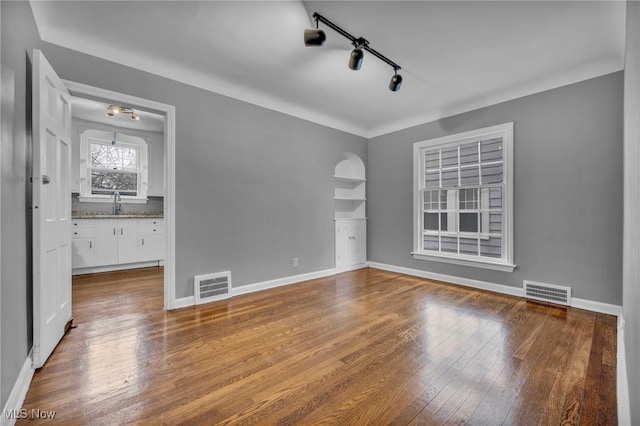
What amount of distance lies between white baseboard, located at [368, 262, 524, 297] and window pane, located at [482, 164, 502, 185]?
1443 millimetres

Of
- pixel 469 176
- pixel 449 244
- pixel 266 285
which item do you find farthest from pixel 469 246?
pixel 266 285

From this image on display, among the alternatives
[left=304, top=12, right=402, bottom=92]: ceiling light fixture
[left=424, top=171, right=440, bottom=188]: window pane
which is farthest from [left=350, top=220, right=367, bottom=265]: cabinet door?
[left=304, top=12, right=402, bottom=92]: ceiling light fixture

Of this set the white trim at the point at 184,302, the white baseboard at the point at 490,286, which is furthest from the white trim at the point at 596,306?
the white trim at the point at 184,302

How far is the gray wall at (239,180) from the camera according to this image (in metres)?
3.06

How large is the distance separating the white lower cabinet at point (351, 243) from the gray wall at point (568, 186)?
1750 mm

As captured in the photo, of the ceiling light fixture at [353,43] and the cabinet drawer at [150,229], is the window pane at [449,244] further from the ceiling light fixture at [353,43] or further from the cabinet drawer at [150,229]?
the cabinet drawer at [150,229]

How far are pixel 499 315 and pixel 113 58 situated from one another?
475 centimetres

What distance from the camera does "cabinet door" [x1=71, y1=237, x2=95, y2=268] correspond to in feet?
15.0

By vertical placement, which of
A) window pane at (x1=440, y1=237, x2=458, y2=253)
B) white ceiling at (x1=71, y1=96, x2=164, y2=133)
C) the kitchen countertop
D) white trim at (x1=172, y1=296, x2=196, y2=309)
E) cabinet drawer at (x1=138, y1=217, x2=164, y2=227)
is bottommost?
white trim at (x1=172, y1=296, x2=196, y2=309)

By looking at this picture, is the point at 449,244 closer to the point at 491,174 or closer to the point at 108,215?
the point at 491,174

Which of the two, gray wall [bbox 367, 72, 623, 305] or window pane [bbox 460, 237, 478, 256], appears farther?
window pane [bbox 460, 237, 478, 256]

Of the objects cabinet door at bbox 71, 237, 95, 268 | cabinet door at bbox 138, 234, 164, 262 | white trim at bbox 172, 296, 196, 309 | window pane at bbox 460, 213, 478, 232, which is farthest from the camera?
cabinet door at bbox 138, 234, 164, 262

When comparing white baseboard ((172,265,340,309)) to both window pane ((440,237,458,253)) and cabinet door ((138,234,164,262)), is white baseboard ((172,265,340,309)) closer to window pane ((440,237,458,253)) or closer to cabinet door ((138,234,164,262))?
window pane ((440,237,458,253))

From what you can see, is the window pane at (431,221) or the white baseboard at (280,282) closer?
the white baseboard at (280,282)
